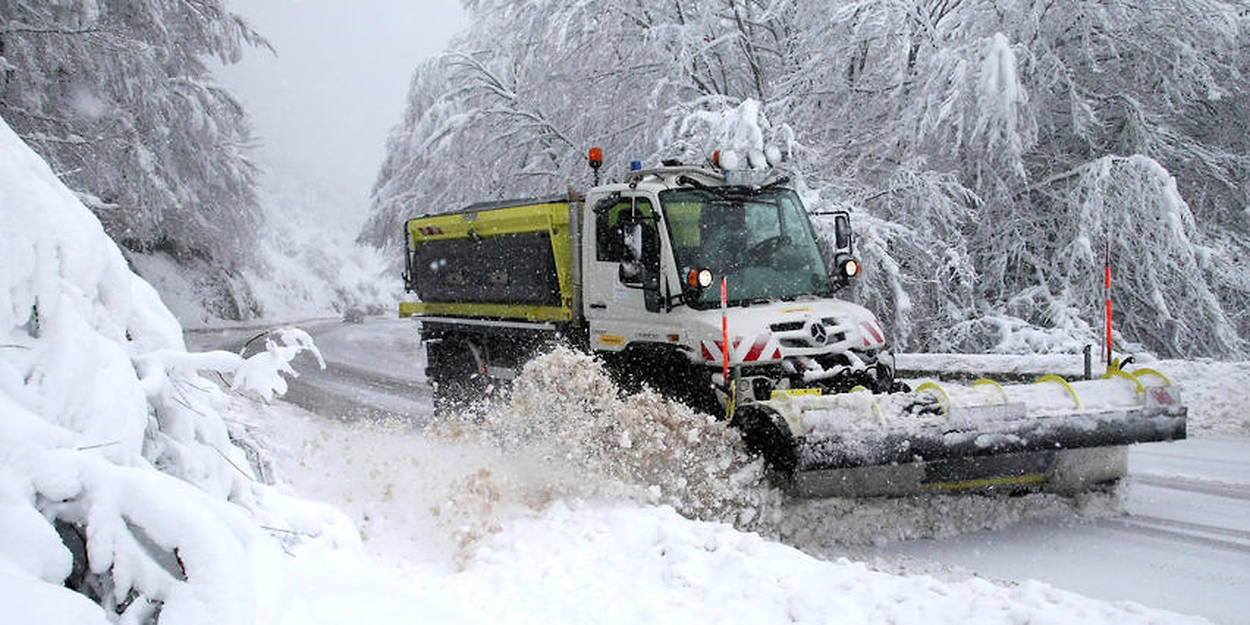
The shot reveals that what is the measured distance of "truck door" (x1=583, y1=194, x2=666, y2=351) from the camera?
22.8 ft

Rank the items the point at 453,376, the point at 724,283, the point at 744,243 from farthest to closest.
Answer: the point at 453,376 → the point at 744,243 → the point at 724,283

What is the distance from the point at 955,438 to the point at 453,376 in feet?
20.6

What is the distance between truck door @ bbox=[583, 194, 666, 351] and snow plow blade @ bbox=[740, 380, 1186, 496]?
1.75 metres

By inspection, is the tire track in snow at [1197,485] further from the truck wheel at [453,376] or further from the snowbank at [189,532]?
the truck wheel at [453,376]

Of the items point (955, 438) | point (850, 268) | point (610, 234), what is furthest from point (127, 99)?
point (955, 438)

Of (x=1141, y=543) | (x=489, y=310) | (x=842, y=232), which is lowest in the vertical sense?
Result: (x=1141, y=543)

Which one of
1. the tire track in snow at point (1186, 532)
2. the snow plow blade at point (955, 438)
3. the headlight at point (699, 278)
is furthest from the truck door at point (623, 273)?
the tire track in snow at point (1186, 532)

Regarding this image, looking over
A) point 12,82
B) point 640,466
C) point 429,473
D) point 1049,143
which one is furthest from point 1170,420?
point 12,82

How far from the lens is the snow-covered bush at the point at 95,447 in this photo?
6.86 feet

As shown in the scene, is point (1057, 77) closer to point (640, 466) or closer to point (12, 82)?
point (640, 466)

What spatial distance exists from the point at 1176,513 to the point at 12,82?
1423 centimetres

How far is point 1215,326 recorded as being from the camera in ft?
40.5

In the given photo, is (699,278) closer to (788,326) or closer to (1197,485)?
(788,326)

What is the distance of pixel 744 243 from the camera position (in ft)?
23.6
